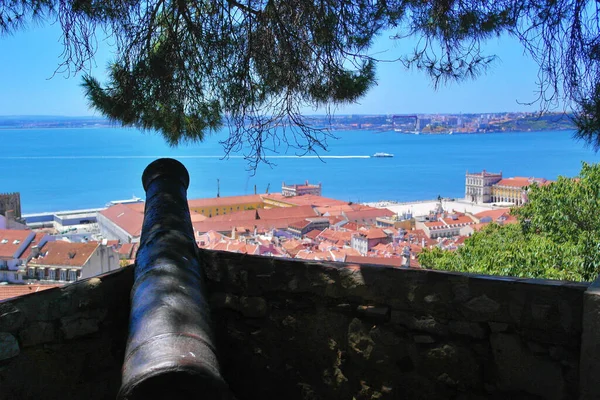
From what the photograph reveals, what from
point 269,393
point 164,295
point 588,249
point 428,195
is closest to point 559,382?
point 269,393

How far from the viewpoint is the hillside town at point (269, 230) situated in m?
9.24

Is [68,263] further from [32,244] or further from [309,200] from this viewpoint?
[309,200]

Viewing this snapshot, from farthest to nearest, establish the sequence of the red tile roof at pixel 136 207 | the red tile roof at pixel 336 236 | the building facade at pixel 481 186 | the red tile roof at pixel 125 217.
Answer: the building facade at pixel 481 186, the red tile roof at pixel 136 207, the red tile roof at pixel 125 217, the red tile roof at pixel 336 236

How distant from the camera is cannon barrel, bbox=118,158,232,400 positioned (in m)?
1.06

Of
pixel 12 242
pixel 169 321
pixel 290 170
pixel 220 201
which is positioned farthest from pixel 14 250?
pixel 290 170

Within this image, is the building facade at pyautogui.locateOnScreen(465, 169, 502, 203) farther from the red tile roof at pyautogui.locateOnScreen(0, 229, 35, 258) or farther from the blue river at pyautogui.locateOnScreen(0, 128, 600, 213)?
the red tile roof at pyautogui.locateOnScreen(0, 229, 35, 258)

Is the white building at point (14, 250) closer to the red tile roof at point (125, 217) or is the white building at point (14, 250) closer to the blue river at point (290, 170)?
the red tile roof at point (125, 217)

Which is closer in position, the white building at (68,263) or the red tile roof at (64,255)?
the white building at (68,263)

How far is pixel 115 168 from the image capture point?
210ft

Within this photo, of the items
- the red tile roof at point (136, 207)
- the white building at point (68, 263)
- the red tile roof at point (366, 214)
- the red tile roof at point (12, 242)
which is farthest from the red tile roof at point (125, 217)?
the white building at point (68, 263)

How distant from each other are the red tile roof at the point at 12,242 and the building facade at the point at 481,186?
29237 millimetres

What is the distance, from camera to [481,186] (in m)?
37.6

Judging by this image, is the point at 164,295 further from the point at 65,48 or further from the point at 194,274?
the point at 65,48

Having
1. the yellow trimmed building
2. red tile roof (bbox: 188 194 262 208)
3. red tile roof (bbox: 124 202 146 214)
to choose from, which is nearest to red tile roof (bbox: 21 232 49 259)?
red tile roof (bbox: 124 202 146 214)
